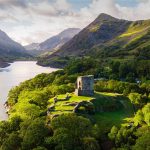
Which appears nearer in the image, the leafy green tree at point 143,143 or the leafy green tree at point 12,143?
the leafy green tree at point 143,143

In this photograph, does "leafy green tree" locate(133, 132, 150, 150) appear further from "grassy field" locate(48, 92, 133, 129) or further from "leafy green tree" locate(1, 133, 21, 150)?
"leafy green tree" locate(1, 133, 21, 150)

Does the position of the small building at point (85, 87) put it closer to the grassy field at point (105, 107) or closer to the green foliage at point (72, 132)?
the grassy field at point (105, 107)

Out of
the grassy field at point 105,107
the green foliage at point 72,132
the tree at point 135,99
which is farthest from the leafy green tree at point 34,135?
the tree at point 135,99

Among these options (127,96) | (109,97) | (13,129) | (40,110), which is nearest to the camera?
(13,129)

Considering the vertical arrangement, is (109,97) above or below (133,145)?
above

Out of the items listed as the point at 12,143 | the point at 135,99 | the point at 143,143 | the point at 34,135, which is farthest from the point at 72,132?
the point at 135,99

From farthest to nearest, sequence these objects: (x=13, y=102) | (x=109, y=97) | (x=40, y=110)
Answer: (x=13, y=102), (x=109, y=97), (x=40, y=110)

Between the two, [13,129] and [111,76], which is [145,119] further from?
[111,76]

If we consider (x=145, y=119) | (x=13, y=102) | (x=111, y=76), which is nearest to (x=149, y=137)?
(x=145, y=119)

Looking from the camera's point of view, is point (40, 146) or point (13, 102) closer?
point (40, 146)

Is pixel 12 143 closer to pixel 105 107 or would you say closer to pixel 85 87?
pixel 105 107
